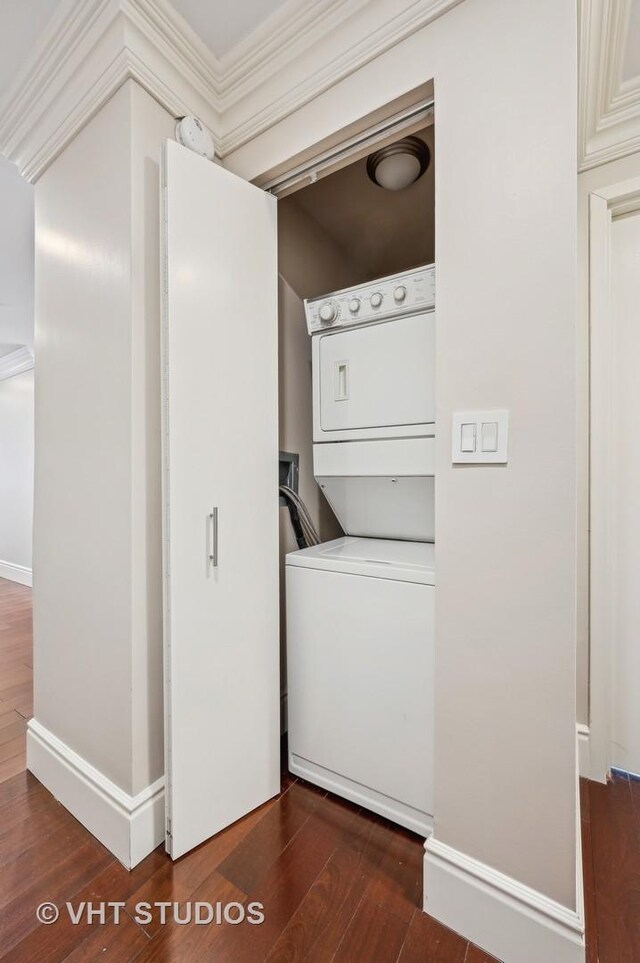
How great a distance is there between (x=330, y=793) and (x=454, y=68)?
2280mm

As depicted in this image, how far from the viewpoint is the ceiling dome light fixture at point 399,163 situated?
1.70 metres

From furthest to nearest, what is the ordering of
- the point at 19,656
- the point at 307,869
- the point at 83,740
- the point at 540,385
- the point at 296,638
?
the point at 19,656, the point at 296,638, the point at 83,740, the point at 307,869, the point at 540,385

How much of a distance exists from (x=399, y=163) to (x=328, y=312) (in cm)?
70

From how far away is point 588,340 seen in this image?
166cm

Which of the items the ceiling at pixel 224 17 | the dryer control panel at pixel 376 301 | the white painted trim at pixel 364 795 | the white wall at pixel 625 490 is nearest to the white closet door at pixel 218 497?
the white painted trim at pixel 364 795

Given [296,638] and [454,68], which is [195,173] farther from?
[296,638]

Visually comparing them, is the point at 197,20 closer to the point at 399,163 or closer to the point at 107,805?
the point at 399,163

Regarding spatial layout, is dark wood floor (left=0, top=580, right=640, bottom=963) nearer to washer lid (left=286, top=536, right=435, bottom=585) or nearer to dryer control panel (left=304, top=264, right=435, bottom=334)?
washer lid (left=286, top=536, right=435, bottom=585)

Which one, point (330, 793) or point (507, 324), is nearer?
point (507, 324)

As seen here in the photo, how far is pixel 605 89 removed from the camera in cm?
149

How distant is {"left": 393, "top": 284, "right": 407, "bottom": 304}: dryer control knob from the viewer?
4.88 ft

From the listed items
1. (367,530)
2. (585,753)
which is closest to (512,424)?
(367,530)

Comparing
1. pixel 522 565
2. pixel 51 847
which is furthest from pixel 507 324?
pixel 51 847

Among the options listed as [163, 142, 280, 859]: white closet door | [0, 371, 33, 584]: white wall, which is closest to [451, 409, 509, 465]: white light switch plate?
[163, 142, 280, 859]: white closet door
